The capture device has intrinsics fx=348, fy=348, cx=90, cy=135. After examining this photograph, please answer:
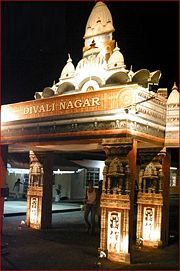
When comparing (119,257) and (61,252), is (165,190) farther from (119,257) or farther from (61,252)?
(61,252)

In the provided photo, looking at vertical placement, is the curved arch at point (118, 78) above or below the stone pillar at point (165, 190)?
above

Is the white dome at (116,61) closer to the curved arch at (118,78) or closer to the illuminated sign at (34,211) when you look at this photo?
the curved arch at (118,78)

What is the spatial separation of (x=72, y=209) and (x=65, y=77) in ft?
33.7

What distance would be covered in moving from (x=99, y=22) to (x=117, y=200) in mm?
5844

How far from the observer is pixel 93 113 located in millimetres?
9180

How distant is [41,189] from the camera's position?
12.9 meters

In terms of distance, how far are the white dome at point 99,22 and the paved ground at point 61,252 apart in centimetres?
667

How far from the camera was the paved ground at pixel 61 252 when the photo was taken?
809 cm

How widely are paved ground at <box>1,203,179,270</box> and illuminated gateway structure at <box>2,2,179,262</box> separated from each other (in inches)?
20.0

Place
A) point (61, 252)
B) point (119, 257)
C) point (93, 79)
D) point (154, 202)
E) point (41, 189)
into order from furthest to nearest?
point (41, 189) → point (154, 202) → point (93, 79) → point (61, 252) → point (119, 257)

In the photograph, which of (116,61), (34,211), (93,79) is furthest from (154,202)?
(34,211)

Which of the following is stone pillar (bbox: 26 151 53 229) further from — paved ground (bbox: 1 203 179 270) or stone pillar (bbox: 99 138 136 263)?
stone pillar (bbox: 99 138 136 263)

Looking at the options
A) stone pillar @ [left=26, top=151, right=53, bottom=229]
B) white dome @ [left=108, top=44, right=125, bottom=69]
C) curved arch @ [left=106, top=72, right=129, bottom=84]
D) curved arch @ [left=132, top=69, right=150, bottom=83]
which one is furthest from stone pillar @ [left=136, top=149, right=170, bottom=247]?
stone pillar @ [left=26, top=151, right=53, bottom=229]

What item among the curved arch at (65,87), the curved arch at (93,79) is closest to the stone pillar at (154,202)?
the curved arch at (93,79)
